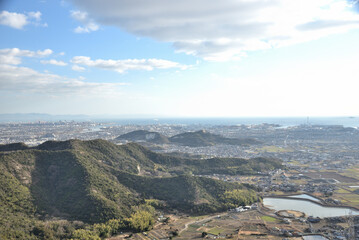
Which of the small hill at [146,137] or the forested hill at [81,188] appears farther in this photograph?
the small hill at [146,137]

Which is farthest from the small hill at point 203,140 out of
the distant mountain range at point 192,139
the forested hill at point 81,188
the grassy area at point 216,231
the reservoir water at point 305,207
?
the grassy area at point 216,231

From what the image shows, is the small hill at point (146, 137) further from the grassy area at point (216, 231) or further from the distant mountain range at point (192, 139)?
the grassy area at point (216, 231)

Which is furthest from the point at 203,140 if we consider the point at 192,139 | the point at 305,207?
the point at 305,207

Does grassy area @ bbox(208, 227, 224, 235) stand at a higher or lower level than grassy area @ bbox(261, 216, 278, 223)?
higher

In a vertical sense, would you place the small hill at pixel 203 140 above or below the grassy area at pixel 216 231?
above

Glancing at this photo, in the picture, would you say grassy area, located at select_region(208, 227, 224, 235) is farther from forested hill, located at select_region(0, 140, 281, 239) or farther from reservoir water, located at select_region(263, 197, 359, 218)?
reservoir water, located at select_region(263, 197, 359, 218)

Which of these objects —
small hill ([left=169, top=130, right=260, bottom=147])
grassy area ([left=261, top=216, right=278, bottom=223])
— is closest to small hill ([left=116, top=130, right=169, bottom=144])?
small hill ([left=169, top=130, right=260, bottom=147])

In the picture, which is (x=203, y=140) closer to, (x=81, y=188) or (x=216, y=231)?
(x=81, y=188)
